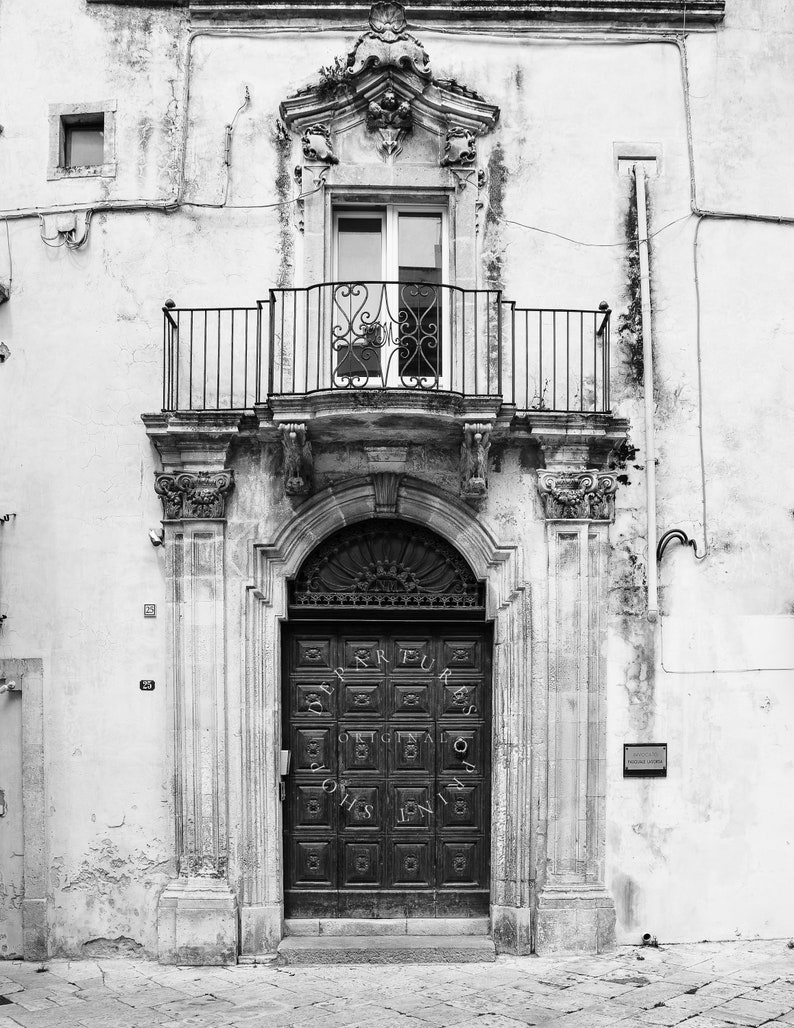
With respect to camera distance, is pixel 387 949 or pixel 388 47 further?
pixel 388 47

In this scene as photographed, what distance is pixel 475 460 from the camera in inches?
320

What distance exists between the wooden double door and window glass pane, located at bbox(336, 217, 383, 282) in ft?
10.6

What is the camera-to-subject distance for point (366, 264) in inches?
343

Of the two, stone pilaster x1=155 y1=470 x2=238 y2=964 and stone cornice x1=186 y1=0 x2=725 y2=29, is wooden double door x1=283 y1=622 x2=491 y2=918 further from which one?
stone cornice x1=186 y1=0 x2=725 y2=29

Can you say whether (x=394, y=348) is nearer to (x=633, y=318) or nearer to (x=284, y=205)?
(x=284, y=205)

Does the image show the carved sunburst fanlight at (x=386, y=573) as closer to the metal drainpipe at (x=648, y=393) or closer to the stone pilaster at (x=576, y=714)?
the stone pilaster at (x=576, y=714)

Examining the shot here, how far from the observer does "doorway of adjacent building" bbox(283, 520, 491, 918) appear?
27.8 ft

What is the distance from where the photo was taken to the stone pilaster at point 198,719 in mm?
8016

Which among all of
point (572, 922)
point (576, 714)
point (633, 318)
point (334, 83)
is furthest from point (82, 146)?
point (572, 922)

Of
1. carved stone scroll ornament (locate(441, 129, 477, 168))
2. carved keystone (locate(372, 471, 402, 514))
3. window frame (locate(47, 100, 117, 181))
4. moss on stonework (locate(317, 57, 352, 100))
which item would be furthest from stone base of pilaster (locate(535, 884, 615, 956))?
window frame (locate(47, 100, 117, 181))

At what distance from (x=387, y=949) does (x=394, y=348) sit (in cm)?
474

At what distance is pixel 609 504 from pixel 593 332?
4.66 feet

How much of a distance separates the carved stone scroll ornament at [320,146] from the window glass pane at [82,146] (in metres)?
1.74

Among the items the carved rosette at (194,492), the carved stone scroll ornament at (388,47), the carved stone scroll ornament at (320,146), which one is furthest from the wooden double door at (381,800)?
the carved stone scroll ornament at (388,47)
